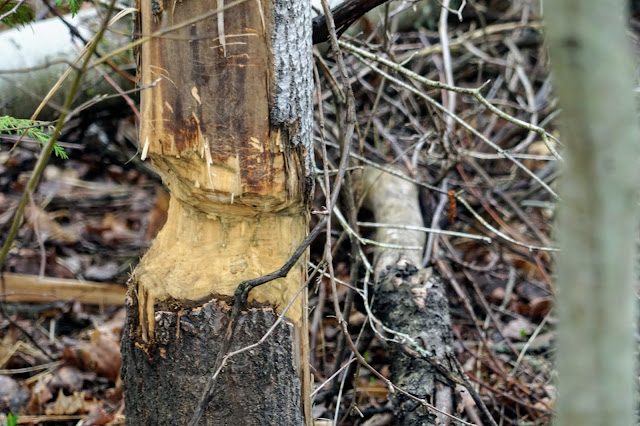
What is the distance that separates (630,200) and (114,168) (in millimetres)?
4248

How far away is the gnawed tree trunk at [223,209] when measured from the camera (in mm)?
1476

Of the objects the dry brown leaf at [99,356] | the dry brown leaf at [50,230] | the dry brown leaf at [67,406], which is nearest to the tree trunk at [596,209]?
the dry brown leaf at [67,406]

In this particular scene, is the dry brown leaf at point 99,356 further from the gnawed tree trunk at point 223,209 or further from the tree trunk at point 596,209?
the tree trunk at point 596,209

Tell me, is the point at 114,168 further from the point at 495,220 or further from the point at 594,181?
the point at 594,181

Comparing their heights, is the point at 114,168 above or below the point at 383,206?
above

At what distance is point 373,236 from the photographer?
2873 millimetres

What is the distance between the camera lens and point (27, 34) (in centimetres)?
305

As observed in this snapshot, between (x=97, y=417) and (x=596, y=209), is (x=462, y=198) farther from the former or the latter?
(x=596, y=209)

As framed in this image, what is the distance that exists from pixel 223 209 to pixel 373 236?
1341 mm

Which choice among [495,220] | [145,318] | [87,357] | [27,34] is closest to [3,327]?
[87,357]

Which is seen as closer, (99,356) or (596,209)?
(596,209)

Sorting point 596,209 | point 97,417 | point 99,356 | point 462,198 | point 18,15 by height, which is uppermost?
point 18,15

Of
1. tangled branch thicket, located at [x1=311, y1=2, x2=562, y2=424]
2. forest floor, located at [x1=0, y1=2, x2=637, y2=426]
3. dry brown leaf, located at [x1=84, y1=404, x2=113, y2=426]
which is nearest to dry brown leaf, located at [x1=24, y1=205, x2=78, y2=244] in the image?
forest floor, located at [x1=0, y1=2, x2=637, y2=426]

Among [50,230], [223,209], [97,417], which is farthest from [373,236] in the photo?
[50,230]
